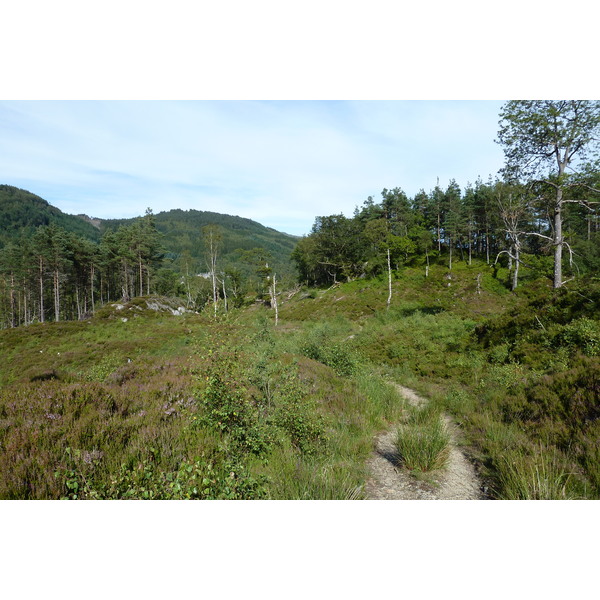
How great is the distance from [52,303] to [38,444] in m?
71.3

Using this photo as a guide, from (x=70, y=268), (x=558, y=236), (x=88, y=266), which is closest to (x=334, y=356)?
(x=558, y=236)

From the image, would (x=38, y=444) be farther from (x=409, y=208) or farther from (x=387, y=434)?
(x=409, y=208)

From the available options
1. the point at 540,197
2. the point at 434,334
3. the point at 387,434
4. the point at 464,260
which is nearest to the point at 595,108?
the point at 540,197

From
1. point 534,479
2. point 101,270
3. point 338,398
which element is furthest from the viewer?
point 101,270

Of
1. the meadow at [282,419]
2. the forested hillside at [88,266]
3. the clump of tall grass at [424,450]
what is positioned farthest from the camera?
the forested hillside at [88,266]

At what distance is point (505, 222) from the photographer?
1451 centimetres

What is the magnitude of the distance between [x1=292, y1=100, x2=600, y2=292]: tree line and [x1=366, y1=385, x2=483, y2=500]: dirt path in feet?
26.5

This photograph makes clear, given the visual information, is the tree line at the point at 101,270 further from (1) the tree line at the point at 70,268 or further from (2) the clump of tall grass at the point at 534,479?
(2) the clump of tall grass at the point at 534,479

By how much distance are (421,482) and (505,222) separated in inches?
620

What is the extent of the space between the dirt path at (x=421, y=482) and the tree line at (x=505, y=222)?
8.09 m

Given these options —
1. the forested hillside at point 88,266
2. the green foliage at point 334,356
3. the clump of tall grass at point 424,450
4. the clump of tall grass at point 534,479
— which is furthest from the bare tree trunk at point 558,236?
the forested hillside at point 88,266

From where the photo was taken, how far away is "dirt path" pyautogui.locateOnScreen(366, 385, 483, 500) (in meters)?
3.52

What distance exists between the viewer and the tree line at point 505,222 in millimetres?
9031

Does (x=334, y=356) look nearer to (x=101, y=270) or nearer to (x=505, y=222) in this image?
(x=505, y=222)
